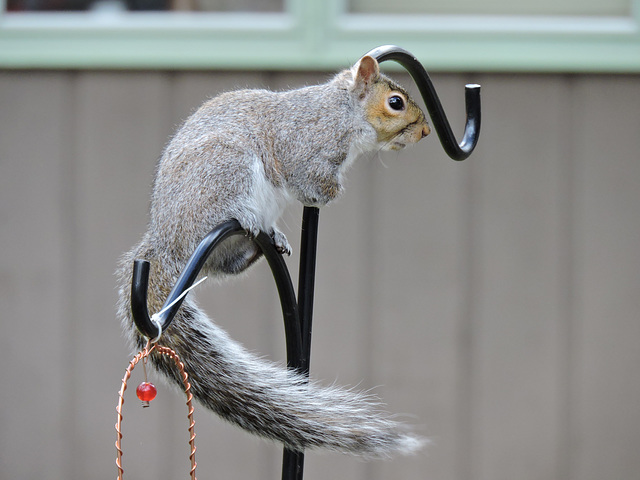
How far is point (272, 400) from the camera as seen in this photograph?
0.67m

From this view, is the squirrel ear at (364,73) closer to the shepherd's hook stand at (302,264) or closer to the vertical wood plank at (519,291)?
the shepherd's hook stand at (302,264)

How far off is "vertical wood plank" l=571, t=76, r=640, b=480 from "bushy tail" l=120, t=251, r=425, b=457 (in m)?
1.05

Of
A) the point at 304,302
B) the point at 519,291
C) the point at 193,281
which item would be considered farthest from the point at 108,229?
the point at 193,281

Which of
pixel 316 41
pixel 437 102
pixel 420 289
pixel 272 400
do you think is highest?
pixel 316 41

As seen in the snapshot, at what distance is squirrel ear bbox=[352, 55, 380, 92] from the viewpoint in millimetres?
859

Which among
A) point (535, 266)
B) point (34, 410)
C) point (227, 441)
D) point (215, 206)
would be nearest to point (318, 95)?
point (215, 206)

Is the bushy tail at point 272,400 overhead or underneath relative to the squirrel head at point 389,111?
underneath

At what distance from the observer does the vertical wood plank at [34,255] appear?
Result: 166cm

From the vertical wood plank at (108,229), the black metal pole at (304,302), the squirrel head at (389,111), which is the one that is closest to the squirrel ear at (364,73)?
the squirrel head at (389,111)

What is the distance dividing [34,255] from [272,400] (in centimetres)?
115

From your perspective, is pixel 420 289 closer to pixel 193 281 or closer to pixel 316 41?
pixel 316 41

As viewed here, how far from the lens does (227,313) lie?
5.47 ft

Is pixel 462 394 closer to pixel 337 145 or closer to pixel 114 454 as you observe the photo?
pixel 114 454

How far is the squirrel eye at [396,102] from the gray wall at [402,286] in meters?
0.70
